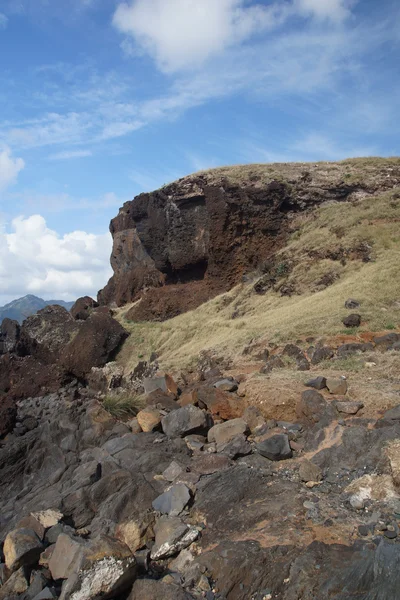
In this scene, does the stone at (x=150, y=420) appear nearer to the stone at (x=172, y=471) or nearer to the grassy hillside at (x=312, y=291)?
the stone at (x=172, y=471)

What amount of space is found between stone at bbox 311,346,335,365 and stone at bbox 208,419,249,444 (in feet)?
12.2

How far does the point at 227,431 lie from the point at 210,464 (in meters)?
1.08

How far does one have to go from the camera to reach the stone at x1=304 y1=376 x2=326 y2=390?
383 inches

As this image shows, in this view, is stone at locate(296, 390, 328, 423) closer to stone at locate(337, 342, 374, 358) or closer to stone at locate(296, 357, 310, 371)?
stone at locate(296, 357, 310, 371)

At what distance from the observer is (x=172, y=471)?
7711mm

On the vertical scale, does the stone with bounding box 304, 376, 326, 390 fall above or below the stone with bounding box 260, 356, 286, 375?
below

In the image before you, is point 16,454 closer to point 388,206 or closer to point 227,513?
point 227,513

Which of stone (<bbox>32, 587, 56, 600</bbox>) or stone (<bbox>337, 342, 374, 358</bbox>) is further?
stone (<bbox>337, 342, 374, 358</bbox>)

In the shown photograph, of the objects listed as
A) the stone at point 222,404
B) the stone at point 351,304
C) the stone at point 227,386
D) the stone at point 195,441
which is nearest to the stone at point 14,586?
the stone at point 195,441

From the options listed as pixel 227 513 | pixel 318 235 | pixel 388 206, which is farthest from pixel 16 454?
pixel 388 206

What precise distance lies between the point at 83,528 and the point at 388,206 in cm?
2218

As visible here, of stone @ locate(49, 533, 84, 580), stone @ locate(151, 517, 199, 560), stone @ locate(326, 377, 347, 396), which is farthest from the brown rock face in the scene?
stone @ locate(49, 533, 84, 580)

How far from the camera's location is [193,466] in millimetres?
7863

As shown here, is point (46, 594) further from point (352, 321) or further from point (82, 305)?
point (82, 305)
